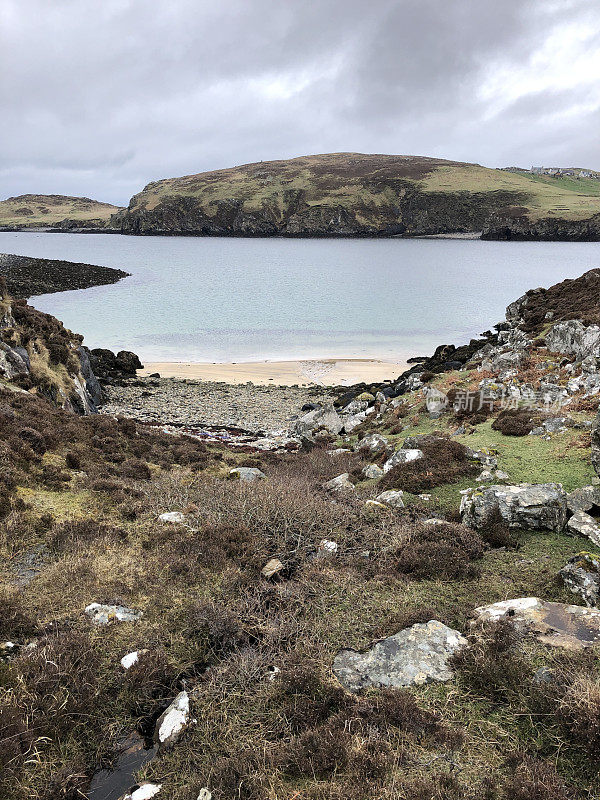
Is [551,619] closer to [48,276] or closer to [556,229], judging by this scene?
[48,276]

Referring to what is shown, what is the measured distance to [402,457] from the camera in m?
13.7

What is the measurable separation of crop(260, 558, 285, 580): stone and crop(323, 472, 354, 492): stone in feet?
13.7

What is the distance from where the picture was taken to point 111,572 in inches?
326

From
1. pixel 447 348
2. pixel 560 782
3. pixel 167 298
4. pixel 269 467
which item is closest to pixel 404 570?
pixel 560 782

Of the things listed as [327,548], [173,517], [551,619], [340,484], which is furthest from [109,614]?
[340,484]

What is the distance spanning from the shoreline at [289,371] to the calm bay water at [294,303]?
247 cm

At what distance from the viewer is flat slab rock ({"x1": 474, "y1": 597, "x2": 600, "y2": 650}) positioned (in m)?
5.76

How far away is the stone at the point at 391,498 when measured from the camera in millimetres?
10789

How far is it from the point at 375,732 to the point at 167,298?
242ft

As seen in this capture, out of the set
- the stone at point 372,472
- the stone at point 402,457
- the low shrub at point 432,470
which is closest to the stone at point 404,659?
the low shrub at point 432,470

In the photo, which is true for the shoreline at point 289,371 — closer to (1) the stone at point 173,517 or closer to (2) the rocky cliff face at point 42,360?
(2) the rocky cliff face at point 42,360

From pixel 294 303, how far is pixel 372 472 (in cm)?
6033

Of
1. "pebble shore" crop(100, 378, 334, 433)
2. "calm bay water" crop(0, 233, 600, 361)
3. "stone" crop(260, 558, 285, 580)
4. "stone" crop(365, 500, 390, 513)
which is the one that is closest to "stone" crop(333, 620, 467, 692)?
"stone" crop(260, 558, 285, 580)

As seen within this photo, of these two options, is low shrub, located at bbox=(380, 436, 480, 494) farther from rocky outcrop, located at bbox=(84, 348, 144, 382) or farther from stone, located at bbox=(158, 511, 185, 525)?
rocky outcrop, located at bbox=(84, 348, 144, 382)
